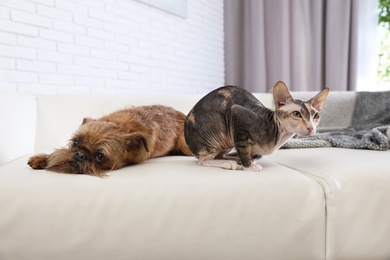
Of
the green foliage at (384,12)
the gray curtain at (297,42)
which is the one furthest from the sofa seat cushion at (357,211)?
the green foliage at (384,12)

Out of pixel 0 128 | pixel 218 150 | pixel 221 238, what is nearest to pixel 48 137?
pixel 0 128

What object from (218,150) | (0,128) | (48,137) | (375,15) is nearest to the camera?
(218,150)

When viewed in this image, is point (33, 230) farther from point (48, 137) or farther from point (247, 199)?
point (48, 137)

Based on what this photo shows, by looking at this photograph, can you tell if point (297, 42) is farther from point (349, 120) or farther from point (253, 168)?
point (253, 168)

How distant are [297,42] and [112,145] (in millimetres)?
2934

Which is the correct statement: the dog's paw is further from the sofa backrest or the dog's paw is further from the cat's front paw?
Result: the cat's front paw

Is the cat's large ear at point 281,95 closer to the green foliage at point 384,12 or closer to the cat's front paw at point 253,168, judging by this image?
the cat's front paw at point 253,168

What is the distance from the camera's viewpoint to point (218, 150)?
3.84 ft

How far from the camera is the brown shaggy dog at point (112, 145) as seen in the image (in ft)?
3.65

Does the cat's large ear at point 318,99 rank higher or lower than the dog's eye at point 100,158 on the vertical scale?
higher

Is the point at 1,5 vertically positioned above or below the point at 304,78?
above

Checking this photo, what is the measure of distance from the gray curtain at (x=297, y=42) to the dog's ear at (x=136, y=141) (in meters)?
2.68

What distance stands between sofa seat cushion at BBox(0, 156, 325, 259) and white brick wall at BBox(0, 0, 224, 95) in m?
1.31

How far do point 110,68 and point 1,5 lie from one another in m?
0.88
